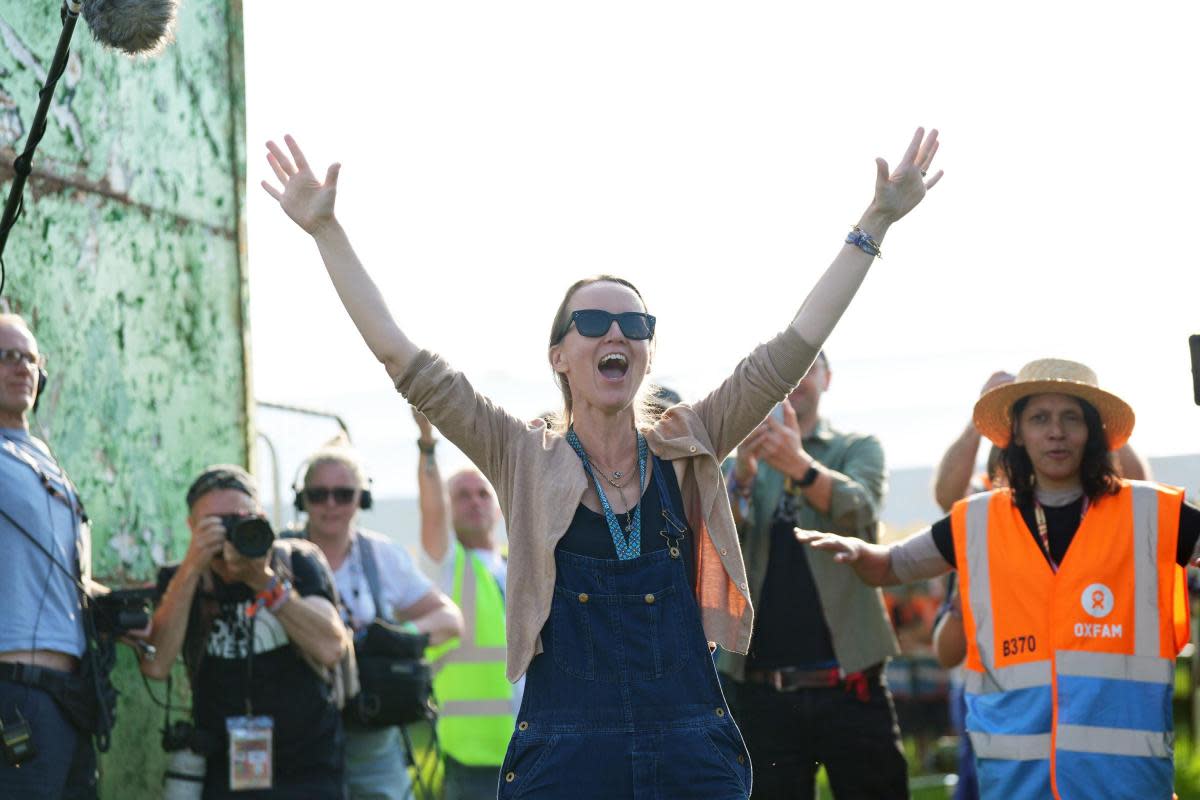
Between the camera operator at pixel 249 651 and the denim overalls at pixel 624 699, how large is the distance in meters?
2.20

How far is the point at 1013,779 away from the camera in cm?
457

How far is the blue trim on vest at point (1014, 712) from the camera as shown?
15.0 ft

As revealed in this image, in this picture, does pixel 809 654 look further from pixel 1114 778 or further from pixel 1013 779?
pixel 1114 778

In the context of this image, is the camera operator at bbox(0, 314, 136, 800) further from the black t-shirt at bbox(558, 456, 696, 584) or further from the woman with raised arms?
the black t-shirt at bbox(558, 456, 696, 584)

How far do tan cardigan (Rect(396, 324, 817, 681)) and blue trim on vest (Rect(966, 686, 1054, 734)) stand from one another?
1.49m

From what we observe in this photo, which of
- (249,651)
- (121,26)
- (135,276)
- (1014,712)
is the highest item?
(121,26)

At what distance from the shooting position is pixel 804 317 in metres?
3.57

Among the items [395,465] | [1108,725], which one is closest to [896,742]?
[1108,725]

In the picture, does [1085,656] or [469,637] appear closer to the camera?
[1085,656]

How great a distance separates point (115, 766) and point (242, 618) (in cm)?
94

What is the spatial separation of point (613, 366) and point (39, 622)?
2.21 m

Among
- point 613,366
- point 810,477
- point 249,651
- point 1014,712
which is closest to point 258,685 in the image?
point 249,651

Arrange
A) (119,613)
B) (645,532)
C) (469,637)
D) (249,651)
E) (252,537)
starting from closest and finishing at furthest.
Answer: (645,532), (119,613), (252,537), (249,651), (469,637)

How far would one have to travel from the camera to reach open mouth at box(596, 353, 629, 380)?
3568 mm
